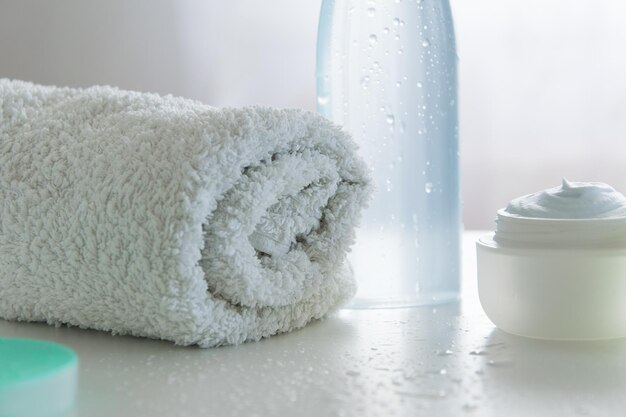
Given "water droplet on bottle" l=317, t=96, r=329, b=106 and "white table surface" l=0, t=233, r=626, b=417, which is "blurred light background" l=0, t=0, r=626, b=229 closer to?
"water droplet on bottle" l=317, t=96, r=329, b=106

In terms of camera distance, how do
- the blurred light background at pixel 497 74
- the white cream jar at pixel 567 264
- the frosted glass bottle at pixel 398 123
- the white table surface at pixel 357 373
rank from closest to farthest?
the white table surface at pixel 357 373 → the white cream jar at pixel 567 264 → the frosted glass bottle at pixel 398 123 → the blurred light background at pixel 497 74

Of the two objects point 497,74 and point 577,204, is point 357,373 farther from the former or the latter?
point 497,74

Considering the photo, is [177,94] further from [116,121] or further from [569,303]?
[569,303]

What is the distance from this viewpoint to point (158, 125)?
538mm

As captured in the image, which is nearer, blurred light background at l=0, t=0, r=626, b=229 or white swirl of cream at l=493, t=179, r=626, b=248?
white swirl of cream at l=493, t=179, r=626, b=248

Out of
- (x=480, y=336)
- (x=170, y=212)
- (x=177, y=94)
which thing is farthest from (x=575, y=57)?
(x=170, y=212)

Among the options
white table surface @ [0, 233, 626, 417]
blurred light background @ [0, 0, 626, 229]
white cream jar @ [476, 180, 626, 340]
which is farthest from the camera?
blurred light background @ [0, 0, 626, 229]

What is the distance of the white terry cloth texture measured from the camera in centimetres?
50

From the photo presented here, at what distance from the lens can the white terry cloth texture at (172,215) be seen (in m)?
0.50

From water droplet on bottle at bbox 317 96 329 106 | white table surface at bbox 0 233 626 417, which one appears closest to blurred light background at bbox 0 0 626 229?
water droplet on bottle at bbox 317 96 329 106

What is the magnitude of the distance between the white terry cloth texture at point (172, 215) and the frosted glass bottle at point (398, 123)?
0.23ft

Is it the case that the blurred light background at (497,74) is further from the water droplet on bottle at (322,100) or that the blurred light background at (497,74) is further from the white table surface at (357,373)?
the white table surface at (357,373)

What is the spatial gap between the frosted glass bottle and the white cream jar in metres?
0.11

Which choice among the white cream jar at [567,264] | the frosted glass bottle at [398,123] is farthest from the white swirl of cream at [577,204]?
the frosted glass bottle at [398,123]
